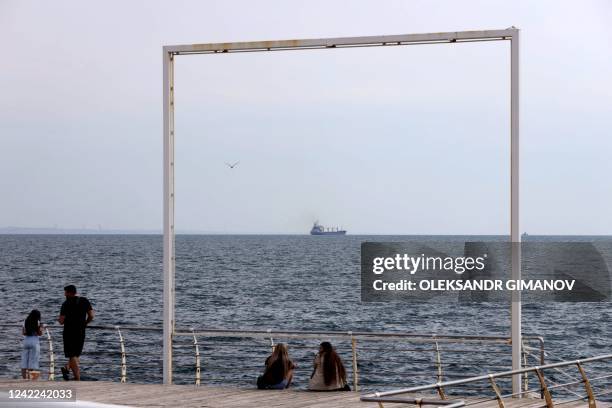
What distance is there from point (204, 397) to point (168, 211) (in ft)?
7.68

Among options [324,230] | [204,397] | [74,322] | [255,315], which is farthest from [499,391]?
[324,230]

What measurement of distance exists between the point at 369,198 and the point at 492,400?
7776 centimetres

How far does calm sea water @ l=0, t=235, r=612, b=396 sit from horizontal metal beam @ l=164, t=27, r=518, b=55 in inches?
206

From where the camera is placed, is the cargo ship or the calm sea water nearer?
the calm sea water

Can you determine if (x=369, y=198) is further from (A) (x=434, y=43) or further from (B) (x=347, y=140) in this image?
(A) (x=434, y=43)

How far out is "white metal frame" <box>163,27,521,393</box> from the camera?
34.5 ft

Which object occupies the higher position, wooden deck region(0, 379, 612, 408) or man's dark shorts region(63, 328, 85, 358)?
man's dark shorts region(63, 328, 85, 358)

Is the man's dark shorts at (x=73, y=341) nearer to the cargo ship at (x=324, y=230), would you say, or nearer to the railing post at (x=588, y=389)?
the railing post at (x=588, y=389)

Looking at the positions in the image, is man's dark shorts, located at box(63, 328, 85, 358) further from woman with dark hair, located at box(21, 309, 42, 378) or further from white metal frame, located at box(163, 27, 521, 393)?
white metal frame, located at box(163, 27, 521, 393)

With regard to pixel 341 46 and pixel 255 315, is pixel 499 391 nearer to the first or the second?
pixel 341 46

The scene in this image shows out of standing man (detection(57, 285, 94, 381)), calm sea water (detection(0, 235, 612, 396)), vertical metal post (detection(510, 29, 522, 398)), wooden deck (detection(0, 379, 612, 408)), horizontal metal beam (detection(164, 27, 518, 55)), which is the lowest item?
calm sea water (detection(0, 235, 612, 396))

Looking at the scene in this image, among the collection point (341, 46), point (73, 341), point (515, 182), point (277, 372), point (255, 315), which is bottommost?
point (255, 315)

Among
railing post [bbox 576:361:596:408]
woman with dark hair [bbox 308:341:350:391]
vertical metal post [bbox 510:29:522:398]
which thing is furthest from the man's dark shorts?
railing post [bbox 576:361:596:408]

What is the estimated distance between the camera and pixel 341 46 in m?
10.8
